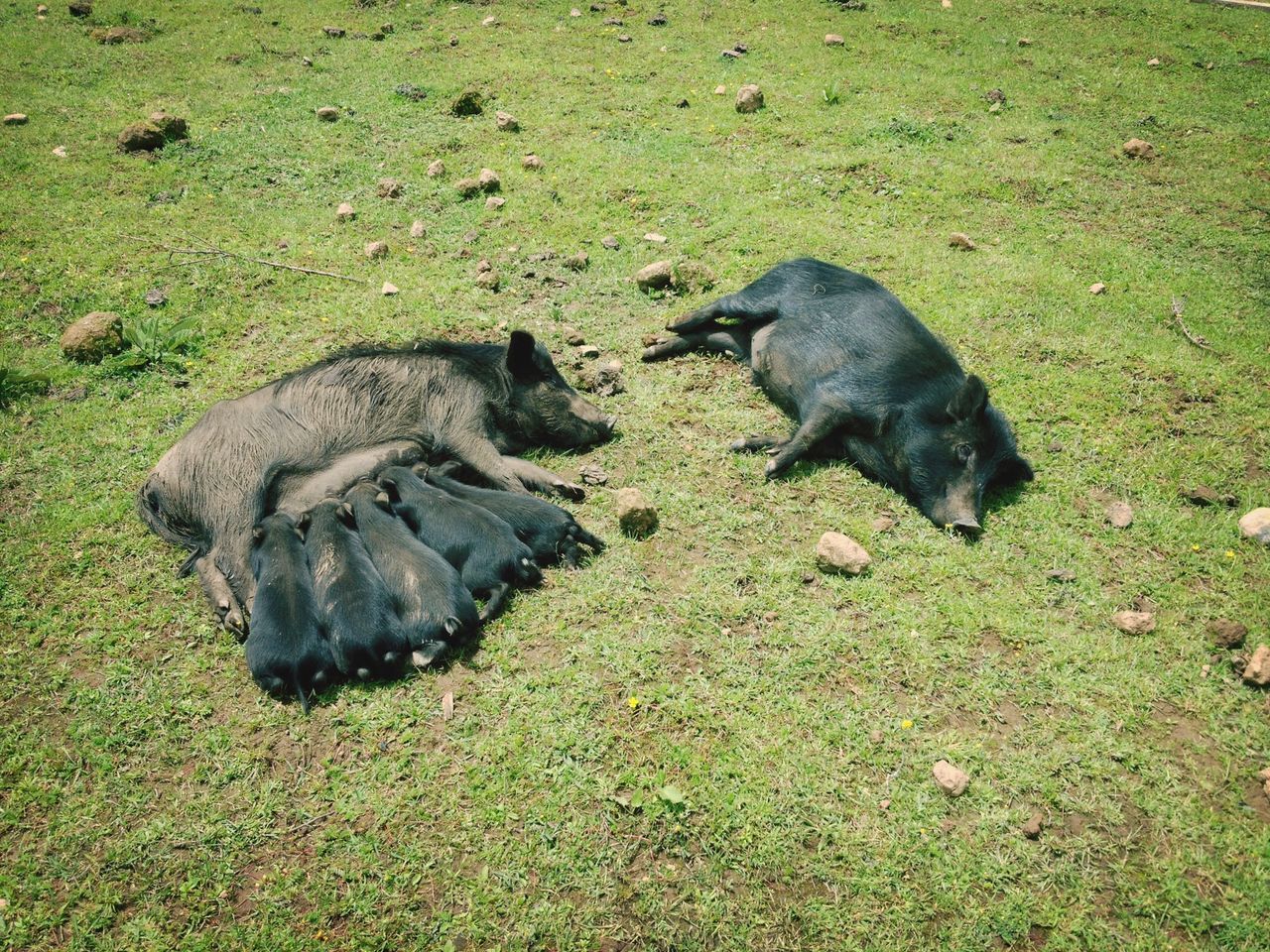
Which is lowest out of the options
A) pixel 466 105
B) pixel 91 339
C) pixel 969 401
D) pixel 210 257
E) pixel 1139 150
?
pixel 91 339

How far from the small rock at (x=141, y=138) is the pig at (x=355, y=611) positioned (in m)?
6.73

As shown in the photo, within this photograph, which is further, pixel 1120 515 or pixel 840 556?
pixel 1120 515

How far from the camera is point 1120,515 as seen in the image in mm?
4609

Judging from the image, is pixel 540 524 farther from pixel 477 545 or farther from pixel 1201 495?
pixel 1201 495

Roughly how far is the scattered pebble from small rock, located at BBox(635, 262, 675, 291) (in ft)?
10.1

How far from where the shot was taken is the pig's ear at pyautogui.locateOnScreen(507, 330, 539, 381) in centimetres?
499

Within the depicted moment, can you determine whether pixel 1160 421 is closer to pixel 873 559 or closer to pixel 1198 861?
pixel 873 559

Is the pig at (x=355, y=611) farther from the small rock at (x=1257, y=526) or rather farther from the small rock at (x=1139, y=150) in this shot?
the small rock at (x=1139, y=150)

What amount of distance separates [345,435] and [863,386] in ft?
10.5

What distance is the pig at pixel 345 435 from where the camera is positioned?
425 centimetres

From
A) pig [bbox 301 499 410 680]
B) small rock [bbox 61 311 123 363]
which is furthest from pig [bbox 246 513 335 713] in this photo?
small rock [bbox 61 311 123 363]

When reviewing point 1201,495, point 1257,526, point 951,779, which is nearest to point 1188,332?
point 1201,495

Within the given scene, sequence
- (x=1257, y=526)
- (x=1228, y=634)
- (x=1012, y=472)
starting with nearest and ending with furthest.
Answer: (x=1228, y=634)
(x=1257, y=526)
(x=1012, y=472)

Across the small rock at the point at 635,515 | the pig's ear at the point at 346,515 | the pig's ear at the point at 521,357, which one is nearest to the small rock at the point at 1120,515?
the small rock at the point at 635,515
